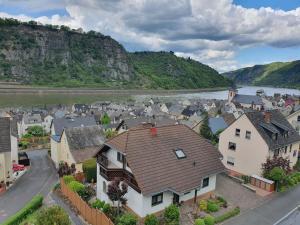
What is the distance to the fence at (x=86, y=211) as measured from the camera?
70.5 ft

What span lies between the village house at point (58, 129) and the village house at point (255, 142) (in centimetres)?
2416

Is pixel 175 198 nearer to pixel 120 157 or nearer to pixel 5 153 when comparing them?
pixel 120 157

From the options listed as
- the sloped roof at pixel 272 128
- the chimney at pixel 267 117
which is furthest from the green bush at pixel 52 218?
the chimney at pixel 267 117

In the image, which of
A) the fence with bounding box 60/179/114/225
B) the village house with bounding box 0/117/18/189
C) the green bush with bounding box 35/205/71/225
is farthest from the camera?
the village house with bounding box 0/117/18/189

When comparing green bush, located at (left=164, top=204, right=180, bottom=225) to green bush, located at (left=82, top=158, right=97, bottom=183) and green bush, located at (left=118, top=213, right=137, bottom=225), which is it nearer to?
green bush, located at (left=118, top=213, right=137, bottom=225)

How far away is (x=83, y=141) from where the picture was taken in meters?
39.9

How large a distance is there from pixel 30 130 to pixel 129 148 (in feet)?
185

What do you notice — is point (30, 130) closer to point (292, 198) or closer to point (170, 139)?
point (170, 139)

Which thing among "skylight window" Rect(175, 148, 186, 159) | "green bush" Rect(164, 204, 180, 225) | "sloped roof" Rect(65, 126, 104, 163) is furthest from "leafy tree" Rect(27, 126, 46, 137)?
"green bush" Rect(164, 204, 180, 225)

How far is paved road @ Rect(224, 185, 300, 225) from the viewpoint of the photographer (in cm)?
2397

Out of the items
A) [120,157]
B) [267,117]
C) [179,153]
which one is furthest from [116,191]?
[267,117]

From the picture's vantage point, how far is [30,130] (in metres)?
72.2

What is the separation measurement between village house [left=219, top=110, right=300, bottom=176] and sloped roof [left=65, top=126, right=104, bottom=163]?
18002 millimetres

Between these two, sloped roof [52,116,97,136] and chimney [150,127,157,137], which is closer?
chimney [150,127,157,137]
